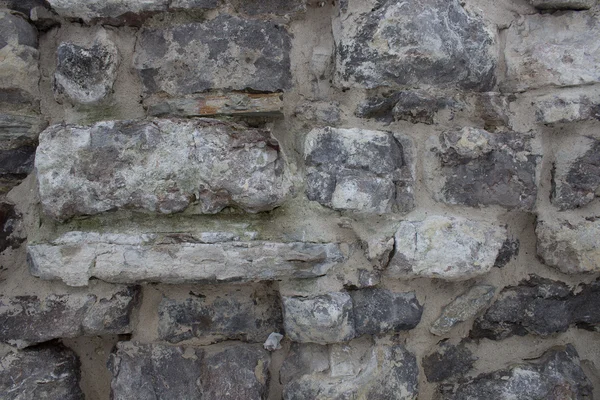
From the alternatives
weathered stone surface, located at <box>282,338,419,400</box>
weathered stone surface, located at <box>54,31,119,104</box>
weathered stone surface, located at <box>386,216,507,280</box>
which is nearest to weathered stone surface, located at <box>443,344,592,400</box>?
weathered stone surface, located at <box>282,338,419,400</box>

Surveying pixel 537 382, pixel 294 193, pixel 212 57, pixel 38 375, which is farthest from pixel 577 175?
pixel 38 375

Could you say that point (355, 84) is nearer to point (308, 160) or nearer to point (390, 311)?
point (308, 160)

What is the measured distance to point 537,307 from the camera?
1.18 meters

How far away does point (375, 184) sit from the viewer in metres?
1.10

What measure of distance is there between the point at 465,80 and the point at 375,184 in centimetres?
29

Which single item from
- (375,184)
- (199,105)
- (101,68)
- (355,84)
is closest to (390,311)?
(375,184)

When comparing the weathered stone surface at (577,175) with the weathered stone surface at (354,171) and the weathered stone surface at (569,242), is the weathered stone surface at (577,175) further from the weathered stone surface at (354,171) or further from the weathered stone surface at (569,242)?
the weathered stone surface at (354,171)

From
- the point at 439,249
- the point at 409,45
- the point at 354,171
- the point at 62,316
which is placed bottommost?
the point at 62,316

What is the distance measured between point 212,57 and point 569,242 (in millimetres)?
809

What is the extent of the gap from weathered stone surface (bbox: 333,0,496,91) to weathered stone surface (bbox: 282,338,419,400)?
54cm

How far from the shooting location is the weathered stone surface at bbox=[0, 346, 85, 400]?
1.11 metres

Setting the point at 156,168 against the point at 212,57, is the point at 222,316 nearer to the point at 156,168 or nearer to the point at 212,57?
the point at 156,168

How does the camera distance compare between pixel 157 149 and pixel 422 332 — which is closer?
pixel 157 149

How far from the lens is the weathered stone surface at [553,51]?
3.74ft
